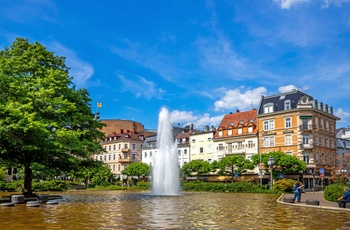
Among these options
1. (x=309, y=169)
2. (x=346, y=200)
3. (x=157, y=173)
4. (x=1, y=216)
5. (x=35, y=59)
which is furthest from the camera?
(x=309, y=169)

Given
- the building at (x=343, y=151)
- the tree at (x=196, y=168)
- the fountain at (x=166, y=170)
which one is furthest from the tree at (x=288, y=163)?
the fountain at (x=166, y=170)

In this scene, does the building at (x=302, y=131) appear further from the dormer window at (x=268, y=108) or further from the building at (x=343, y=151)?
the building at (x=343, y=151)

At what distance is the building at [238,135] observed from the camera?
2921 inches

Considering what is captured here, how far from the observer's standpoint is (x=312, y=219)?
18.6m

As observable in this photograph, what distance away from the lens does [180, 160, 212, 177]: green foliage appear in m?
71.0

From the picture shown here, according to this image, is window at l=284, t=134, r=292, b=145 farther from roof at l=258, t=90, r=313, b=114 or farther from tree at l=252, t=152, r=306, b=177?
tree at l=252, t=152, r=306, b=177

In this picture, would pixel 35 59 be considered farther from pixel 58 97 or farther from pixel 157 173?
pixel 157 173

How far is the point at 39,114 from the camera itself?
29.1 meters

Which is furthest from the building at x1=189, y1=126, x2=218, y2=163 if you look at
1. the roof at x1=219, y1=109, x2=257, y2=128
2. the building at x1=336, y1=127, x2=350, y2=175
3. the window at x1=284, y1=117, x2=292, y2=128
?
the building at x1=336, y1=127, x2=350, y2=175

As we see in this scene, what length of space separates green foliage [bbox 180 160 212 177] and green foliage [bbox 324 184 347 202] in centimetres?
4105

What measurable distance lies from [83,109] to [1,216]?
15.3 m

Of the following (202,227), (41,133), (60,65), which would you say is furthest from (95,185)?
(202,227)

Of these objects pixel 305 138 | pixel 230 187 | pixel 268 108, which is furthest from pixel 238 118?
pixel 230 187

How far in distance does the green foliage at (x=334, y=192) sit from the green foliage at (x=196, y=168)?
41.1 m
